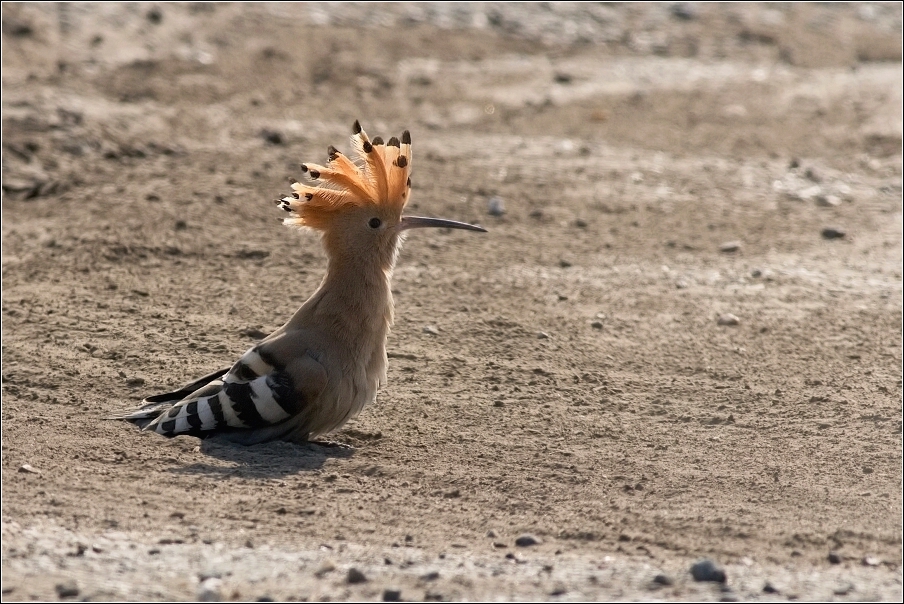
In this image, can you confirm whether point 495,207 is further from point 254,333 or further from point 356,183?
point 356,183

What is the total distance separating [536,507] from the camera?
15.4 feet

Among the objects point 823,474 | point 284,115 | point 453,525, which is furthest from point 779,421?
point 284,115

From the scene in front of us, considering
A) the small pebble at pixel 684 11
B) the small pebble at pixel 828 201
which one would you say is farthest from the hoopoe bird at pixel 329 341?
the small pebble at pixel 684 11

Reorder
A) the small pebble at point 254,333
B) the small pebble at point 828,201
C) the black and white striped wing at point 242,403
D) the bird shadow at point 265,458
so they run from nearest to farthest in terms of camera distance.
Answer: the bird shadow at point 265,458, the black and white striped wing at point 242,403, the small pebble at point 254,333, the small pebble at point 828,201

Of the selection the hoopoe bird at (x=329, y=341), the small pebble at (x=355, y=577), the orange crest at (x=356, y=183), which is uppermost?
the orange crest at (x=356, y=183)

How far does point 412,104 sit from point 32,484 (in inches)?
268

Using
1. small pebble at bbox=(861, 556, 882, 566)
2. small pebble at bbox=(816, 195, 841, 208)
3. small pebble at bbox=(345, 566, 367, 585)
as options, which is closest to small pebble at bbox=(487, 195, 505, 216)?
small pebble at bbox=(816, 195, 841, 208)

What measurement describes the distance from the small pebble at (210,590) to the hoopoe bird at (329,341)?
1348mm

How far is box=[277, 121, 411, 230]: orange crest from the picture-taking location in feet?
17.9

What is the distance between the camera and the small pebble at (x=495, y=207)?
8609 millimetres

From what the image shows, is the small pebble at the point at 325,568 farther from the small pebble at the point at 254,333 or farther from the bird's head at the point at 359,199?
the small pebble at the point at 254,333

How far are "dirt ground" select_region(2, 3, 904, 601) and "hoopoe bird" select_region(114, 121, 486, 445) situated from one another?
0.54ft

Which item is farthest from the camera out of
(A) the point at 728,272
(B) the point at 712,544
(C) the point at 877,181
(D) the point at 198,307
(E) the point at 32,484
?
(C) the point at 877,181

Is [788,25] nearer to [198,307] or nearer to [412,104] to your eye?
[412,104]
